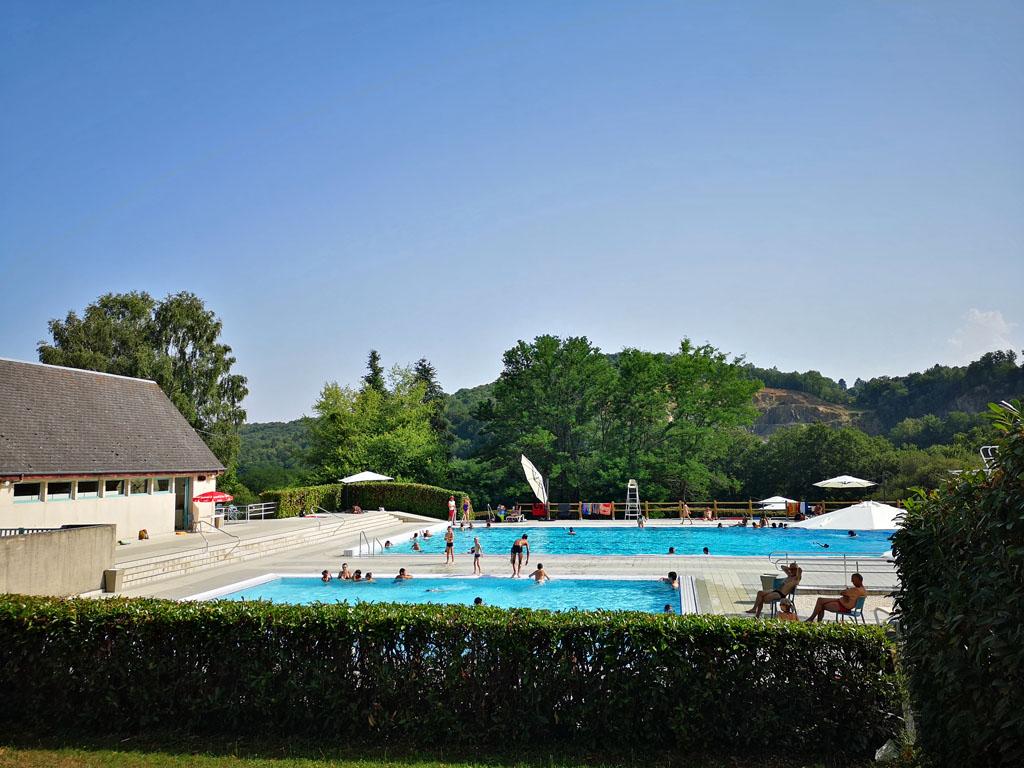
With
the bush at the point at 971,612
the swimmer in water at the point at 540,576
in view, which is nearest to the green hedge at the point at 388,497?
the swimmer in water at the point at 540,576

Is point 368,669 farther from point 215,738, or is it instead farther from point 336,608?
point 215,738

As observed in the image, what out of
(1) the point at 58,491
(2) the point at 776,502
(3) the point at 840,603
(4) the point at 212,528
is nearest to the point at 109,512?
(1) the point at 58,491

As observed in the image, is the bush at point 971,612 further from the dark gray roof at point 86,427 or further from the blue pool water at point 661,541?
the dark gray roof at point 86,427

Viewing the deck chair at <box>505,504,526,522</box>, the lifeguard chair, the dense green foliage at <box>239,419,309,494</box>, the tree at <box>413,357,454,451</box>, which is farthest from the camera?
the tree at <box>413,357,454,451</box>

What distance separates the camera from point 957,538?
17.5ft

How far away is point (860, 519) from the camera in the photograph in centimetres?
1683

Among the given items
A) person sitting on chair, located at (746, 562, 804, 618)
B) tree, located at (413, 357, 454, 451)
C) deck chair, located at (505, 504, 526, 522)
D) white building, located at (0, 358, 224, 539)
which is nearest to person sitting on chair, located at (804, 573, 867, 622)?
person sitting on chair, located at (746, 562, 804, 618)

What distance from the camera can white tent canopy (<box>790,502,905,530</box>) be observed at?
16578mm

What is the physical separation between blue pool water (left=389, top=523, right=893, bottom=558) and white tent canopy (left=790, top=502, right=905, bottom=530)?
10.6 m

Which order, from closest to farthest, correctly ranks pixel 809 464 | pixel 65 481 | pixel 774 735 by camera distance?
pixel 774 735 → pixel 65 481 → pixel 809 464

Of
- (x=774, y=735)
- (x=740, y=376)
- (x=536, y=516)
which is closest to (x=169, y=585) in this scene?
(x=774, y=735)

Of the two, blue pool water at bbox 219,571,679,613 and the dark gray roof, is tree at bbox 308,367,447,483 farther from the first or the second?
blue pool water at bbox 219,571,679,613

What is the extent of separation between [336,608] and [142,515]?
20.8 m

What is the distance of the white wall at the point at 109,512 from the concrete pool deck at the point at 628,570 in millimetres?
5089
